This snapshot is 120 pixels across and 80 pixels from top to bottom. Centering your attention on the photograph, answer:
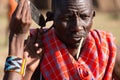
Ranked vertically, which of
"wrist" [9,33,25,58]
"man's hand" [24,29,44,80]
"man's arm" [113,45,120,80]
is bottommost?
"man's arm" [113,45,120,80]

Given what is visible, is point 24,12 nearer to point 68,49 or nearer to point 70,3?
point 70,3

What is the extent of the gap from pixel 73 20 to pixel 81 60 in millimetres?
407

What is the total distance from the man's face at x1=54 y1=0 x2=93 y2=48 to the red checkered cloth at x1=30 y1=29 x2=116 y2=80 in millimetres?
147

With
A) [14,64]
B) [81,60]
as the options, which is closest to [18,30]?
[14,64]

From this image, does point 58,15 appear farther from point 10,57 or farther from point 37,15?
point 10,57

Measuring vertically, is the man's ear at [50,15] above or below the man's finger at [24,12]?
below

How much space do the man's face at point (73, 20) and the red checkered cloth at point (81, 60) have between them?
15 centimetres

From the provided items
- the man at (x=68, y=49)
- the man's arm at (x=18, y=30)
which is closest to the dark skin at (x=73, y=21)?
the man at (x=68, y=49)

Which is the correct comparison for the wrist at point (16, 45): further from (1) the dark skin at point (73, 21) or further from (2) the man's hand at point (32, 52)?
(1) the dark skin at point (73, 21)

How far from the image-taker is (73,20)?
5367mm

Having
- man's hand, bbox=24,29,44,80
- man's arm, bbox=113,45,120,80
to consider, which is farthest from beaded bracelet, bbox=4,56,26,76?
man's arm, bbox=113,45,120,80

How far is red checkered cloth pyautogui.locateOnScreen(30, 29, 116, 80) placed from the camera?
5539 millimetres

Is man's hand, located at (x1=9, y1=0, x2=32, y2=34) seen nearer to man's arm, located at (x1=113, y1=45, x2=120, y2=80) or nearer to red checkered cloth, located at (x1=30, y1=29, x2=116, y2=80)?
red checkered cloth, located at (x1=30, y1=29, x2=116, y2=80)

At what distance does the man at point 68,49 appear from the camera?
17.5 ft
